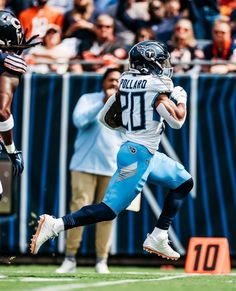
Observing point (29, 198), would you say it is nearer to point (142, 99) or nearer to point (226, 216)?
point (226, 216)

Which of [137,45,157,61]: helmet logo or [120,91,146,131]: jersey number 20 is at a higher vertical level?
[137,45,157,61]: helmet logo

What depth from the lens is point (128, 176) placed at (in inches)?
320

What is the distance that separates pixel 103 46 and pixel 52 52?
1.98ft

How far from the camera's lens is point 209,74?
11367mm

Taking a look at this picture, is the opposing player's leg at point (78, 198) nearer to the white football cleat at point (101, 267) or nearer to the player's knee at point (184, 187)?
the white football cleat at point (101, 267)

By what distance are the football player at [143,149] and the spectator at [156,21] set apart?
457 cm

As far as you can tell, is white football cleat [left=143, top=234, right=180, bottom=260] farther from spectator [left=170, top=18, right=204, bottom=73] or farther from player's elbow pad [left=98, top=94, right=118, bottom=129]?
spectator [left=170, top=18, right=204, bottom=73]

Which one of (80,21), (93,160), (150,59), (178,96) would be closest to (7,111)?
(150,59)

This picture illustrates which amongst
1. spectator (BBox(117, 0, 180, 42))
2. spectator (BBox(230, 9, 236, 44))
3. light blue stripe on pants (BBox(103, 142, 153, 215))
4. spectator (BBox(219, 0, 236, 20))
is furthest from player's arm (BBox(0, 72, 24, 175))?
spectator (BBox(219, 0, 236, 20))

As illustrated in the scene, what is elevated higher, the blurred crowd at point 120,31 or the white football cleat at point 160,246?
the blurred crowd at point 120,31

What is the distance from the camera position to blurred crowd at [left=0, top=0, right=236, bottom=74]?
1185 cm

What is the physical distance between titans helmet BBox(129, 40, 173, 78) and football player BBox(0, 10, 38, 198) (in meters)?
0.83

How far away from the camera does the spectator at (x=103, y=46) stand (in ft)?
40.1

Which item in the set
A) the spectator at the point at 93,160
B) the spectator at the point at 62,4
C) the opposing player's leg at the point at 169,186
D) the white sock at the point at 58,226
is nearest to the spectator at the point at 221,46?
the spectator at the point at 93,160
